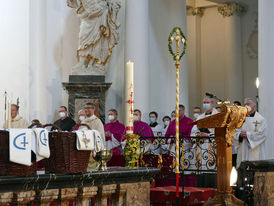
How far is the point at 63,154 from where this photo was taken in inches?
198

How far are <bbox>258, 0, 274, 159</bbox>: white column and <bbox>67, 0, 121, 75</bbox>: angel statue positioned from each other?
156 inches

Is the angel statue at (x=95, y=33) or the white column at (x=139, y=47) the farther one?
the white column at (x=139, y=47)

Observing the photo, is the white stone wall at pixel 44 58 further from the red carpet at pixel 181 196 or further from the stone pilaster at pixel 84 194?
the stone pilaster at pixel 84 194

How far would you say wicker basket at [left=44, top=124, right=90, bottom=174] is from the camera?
502 centimetres

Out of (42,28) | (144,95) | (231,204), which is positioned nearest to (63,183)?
(231,204)

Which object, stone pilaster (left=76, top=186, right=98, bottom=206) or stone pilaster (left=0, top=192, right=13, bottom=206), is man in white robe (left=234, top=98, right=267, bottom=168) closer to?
stone pilaster (left=76, top=186, right=98, bottom=206)

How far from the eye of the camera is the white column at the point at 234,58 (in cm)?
2194

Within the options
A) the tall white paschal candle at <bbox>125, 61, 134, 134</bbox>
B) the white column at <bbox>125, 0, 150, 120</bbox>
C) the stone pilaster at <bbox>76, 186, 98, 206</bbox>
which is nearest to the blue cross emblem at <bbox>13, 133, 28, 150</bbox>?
the stone pilaster at <bbox>76, 186, 98, 206</bbox>

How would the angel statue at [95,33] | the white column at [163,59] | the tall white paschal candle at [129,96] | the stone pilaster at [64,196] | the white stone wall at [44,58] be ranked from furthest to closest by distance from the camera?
the white column at [163,59] → the white stone wall at [44,58] → the angel statue at [95,33] → the tall white paschal candle at [129,96] → the stone pilaster at [64,196]

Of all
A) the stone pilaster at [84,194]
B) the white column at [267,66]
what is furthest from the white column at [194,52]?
the stone pilaster at [84,194]

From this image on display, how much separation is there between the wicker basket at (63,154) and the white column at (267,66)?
7.54 m

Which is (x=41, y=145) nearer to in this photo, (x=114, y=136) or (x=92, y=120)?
(x=92, y=120)

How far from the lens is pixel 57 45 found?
1556 centimetres

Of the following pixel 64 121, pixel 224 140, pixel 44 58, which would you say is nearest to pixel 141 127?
pixel 64 121
